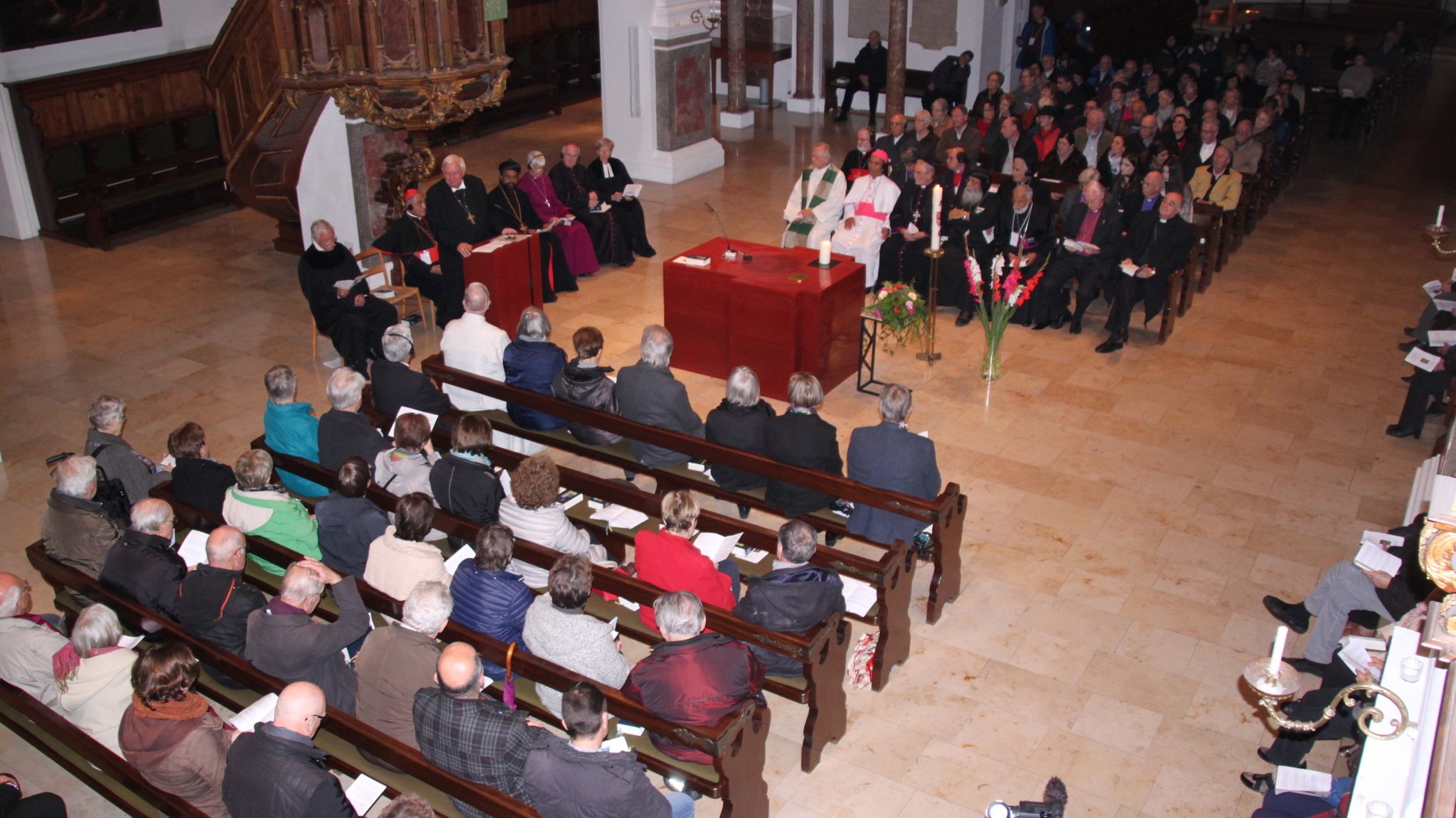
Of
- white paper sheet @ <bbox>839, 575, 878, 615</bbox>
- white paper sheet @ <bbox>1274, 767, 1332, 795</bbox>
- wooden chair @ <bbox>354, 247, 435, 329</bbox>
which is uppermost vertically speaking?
wooden chair @ <bbox>354, 247, 435, 329</bbox>

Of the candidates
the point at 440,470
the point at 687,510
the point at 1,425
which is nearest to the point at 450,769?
the point at 687,510

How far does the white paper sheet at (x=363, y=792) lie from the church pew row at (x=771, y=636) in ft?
2.19

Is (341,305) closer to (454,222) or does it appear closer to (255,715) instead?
(454,222)

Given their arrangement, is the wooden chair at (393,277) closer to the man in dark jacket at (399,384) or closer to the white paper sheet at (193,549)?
the man in dark jacket at (399,384)

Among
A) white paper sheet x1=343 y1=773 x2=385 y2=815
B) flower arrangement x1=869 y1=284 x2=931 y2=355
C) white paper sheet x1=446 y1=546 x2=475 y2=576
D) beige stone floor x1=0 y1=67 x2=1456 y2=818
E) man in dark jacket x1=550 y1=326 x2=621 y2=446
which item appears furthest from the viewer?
flower arrangement x1=869 y1=284 x2=931 y2=355

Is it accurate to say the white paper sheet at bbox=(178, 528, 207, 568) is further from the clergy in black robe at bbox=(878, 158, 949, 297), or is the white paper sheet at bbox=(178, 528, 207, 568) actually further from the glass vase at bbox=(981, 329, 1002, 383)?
the clergy in black robe at bbox=(878, 158, 949, 297)

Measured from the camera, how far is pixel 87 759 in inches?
178

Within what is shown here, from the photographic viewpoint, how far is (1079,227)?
9789 millimetres

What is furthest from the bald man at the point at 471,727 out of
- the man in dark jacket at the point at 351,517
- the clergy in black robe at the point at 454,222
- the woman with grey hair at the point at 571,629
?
the clergy in black robe at the point at 454,222

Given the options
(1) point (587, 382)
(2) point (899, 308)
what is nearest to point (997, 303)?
(2) point (899, 308)

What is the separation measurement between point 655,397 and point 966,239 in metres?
4.30

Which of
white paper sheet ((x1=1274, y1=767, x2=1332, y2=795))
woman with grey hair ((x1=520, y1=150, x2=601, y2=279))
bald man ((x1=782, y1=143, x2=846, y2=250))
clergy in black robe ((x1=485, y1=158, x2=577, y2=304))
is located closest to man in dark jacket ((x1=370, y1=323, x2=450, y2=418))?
clergy in black robe ((x1=485, y1=158, x2=577, y2=304))

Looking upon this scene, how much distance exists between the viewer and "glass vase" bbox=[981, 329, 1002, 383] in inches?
337

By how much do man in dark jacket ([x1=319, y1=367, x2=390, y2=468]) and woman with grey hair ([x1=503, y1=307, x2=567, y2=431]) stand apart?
3.50ft
